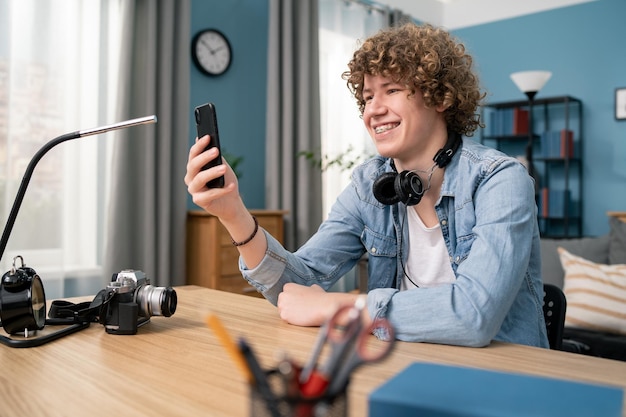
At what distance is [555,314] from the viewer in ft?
4.66

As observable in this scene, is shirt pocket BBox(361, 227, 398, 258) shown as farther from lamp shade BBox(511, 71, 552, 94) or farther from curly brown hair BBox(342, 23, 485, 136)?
lamp shade BBox(511, 71, 552, 94)

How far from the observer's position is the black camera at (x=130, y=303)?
109cm

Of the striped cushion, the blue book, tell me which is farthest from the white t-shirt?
the striped cushion

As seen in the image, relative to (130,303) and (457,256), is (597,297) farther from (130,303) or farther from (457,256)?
(130,303)

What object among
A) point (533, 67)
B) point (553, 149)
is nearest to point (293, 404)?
point (553, 149)

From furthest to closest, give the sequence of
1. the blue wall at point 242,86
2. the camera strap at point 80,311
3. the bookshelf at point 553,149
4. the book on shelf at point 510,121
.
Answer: the book on shelf at point 510,121 < the bookshelf at point 553,149 < the blue wall at point 242,86 < the camera strap at point 80,311

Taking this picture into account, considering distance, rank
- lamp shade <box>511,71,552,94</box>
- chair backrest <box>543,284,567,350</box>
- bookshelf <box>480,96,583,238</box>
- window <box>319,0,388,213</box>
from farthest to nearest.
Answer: bookshelf <box>480,96,583,238</box>, window <box>319,0,388,213</box>, lamp shade <box>511,71,552,94</box>, chair backrest <box>543,284,567,350</box>

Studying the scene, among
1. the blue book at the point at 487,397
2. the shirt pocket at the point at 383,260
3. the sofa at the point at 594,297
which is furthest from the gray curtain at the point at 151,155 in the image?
the blue book at the point at 487,397

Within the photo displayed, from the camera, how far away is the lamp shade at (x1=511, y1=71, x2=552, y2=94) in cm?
477

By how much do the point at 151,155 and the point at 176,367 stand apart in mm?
2835

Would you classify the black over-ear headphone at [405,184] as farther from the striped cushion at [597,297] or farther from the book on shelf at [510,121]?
the book on shelf at [510,121]

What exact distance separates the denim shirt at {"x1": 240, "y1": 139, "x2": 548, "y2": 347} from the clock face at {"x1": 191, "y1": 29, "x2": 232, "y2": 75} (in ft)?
9.31

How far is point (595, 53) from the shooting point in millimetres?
5359

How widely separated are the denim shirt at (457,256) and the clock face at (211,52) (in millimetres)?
2838
